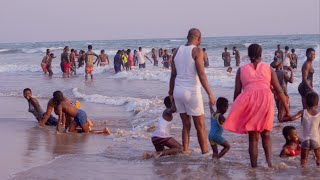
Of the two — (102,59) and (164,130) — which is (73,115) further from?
(102,59)

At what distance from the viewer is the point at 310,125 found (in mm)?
6414

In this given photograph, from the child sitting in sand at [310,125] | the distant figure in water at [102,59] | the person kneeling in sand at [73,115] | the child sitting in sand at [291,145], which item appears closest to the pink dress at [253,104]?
the child sitting in sand at [310,125]

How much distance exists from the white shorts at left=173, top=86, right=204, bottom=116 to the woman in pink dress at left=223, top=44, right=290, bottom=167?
0.68m

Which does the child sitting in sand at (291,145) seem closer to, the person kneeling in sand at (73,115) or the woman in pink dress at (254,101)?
the woman in pink dress at (254,101)

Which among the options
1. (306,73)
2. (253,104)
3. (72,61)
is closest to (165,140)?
(253,104)

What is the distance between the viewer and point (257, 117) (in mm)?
6047

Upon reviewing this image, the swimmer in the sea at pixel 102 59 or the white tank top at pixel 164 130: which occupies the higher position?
the white tank top at pixel 164 130

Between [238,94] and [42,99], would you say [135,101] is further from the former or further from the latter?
[238,94]

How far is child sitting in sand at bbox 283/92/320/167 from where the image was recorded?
21.0 feet

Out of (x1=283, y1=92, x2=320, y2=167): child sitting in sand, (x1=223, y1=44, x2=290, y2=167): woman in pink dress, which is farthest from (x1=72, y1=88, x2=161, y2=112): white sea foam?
(x1=223, y1=44, x2=290, y2=167): woman in pink dress

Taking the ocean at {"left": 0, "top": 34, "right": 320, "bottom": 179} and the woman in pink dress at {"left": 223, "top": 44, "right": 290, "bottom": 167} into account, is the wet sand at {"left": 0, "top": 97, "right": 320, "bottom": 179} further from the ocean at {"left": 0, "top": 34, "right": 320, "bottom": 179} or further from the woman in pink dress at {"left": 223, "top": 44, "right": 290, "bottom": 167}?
the woman in pink dress at {"left": 223, "top": 44, "right": 290, "bottom": 167}

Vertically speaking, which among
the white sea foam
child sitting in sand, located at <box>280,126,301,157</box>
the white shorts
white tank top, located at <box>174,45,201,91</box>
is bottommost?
the white sea foam

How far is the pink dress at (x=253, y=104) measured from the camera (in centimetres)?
603

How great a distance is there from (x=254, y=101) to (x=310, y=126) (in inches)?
33.7
